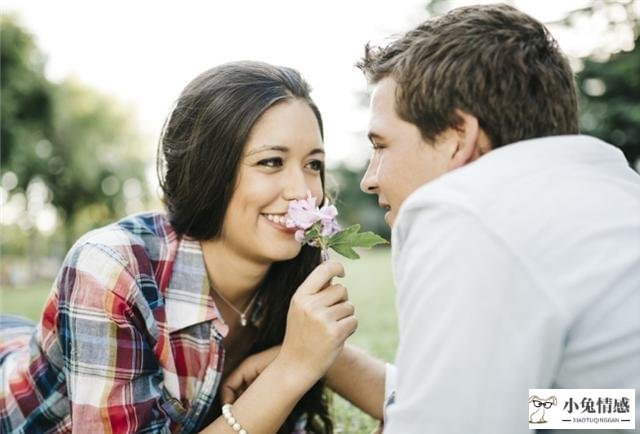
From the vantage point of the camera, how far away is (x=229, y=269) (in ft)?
11.5

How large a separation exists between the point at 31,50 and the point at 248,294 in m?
26.6

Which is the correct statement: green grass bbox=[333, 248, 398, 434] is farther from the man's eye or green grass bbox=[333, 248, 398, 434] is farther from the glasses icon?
the glasses icon

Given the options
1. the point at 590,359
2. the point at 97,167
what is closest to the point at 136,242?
the point at 590,359

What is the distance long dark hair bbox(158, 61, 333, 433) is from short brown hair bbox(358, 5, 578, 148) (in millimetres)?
1049

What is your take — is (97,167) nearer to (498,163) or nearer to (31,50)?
(31,50)

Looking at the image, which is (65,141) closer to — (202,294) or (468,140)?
(202,294)

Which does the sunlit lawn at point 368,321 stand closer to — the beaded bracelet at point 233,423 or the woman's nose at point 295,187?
the beaded bracelet at point 233,423

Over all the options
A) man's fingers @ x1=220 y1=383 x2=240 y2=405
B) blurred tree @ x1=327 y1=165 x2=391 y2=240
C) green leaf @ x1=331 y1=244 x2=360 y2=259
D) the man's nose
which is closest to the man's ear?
the man's nose

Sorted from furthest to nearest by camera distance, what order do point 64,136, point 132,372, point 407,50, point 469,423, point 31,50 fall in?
point 64,136 < point 31,50 < point 132,372 < point 407,50 < point 469,423

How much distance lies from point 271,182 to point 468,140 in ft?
3.96

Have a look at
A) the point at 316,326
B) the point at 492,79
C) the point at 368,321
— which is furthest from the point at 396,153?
the point at 368,321

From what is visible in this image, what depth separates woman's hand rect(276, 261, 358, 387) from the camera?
2.76 m

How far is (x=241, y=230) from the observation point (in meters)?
3.31

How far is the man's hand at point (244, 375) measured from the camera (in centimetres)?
347
